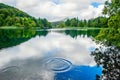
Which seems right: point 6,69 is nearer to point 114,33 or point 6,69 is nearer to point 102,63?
point 102,63

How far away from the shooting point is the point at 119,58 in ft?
84.6

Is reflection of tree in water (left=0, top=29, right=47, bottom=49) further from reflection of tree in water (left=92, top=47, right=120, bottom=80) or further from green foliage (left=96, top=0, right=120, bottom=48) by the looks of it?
reflection of tree in water (left=92, top=47, right=120, bottom=80)

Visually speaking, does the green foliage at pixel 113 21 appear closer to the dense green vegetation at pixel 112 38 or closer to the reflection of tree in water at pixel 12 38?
the dense green vegetation at pixel 112 38

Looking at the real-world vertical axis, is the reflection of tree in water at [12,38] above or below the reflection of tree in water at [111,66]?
below

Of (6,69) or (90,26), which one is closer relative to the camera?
(6,69)

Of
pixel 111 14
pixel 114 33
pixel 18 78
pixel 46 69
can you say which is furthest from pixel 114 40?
pixel 18 78

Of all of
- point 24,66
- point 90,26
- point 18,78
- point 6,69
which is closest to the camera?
point 18,78

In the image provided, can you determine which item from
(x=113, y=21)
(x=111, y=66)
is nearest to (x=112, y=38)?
(x=113, y=21)

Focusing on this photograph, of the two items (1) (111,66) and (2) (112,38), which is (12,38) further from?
(1) (111,66)

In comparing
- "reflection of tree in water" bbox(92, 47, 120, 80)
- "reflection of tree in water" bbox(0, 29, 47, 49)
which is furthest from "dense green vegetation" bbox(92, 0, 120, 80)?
"reflection of tree in water" bbox(0, 29, 47, 49)

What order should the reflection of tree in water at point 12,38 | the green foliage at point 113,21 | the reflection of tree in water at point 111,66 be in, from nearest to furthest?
the reflection of tree in water at point 111,66, the green foliage at point 113,21, the reflection of tree in water at point 12,38

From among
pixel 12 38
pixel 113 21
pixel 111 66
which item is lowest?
pixel 12 38

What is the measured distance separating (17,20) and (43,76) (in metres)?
133

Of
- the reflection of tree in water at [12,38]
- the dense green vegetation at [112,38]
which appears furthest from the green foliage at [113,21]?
the reflection of tree in water at [12,38]
